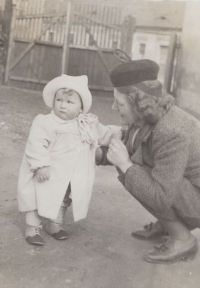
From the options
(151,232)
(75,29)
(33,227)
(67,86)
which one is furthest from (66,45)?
(33,227)

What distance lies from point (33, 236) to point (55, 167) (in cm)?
45

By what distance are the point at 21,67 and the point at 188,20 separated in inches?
153

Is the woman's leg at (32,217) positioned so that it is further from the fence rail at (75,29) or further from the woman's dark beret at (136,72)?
the fence rail at (75,29)

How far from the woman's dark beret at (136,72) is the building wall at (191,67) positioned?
5156 mm

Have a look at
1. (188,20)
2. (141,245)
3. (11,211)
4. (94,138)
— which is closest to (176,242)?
(141,245)

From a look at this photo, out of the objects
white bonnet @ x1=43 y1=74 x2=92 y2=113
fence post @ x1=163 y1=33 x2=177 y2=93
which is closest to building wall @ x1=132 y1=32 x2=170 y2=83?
fence post @ x1=163 y1=33 x2=177 y2=93

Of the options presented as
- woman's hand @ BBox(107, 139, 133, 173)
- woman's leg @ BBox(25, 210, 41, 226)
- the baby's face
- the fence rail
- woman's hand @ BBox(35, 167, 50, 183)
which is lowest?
woman's leg @ BBox(25, 210, 41, 226)

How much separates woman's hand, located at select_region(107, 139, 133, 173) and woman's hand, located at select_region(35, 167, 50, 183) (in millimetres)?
393

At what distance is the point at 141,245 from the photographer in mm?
2650

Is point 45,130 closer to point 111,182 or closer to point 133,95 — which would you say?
point 133,95

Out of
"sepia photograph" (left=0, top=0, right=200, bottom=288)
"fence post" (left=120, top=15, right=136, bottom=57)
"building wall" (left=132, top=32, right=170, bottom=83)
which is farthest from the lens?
"building wall" (left=132, top=32, right=170, bottom=83)

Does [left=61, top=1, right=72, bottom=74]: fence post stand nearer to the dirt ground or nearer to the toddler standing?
the dirt ground

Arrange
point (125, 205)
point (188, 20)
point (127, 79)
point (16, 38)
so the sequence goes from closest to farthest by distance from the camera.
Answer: point (127, 79)
point (125, 205)
point (188, 20)
point (16, 38)

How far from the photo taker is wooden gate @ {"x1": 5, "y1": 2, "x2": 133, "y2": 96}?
930cm
